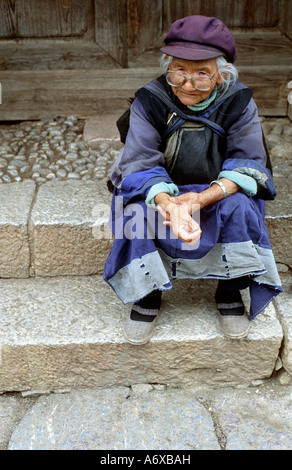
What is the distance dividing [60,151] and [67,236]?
82cm

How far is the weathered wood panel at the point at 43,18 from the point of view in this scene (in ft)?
11.0

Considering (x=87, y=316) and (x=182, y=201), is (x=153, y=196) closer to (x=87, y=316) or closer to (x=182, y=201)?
(x=182, y=201)

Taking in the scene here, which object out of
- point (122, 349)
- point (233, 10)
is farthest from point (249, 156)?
point (233, 10)

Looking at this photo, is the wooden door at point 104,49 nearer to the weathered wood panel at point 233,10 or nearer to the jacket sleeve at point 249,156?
the weathered wood panel at point 233,10

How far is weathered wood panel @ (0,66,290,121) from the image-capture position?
3.44 meters

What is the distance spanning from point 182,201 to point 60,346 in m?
0.75

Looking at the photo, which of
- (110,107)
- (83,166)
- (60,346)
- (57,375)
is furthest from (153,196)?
(110,107)

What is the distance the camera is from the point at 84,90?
3477 millimetres

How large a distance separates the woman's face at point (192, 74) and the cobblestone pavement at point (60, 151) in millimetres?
980

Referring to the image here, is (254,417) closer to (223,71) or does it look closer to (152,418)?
(152,418)

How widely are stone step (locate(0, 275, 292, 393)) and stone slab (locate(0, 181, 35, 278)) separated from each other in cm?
26

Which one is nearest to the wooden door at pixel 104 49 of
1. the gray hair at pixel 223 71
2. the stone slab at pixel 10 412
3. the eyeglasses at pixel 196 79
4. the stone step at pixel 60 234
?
the stone step at pixel 60 234

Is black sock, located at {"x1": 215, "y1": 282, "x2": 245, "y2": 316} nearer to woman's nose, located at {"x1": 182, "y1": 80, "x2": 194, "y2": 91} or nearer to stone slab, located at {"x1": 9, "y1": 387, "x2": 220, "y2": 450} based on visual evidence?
stone slab, located at {"x1": 9, "y1": 387, "x2": 220, "y2": 450}
